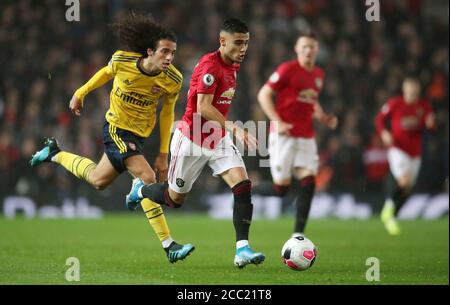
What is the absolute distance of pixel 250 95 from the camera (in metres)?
17.6

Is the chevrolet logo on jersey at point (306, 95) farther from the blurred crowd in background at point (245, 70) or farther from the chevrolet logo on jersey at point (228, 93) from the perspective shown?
the blurred crowd in background at point (245, 70)

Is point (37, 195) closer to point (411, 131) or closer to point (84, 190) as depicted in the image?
point (84, 190)

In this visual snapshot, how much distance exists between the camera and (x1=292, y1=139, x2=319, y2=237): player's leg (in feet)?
31.7

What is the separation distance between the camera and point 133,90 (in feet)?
26.0

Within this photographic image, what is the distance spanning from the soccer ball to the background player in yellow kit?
0.93 m

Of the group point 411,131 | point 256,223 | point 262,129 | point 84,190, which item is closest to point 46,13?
point 84,190

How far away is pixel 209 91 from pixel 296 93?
307 cm

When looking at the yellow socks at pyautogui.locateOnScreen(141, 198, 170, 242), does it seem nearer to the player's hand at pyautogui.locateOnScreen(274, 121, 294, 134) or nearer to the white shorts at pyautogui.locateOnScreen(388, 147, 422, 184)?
the player's hand at pyautogui.locateOnScreen(274, 121, 294, 134)

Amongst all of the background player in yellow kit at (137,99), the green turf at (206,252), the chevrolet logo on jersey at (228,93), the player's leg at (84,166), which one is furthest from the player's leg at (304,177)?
the chevrolet logo on jersey at (228,93)

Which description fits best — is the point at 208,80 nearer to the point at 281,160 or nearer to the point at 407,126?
the point at 281,160

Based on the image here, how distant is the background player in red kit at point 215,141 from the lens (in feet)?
24.0

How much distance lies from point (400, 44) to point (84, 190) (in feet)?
26.8

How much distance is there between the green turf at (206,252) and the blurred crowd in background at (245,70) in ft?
5.56
